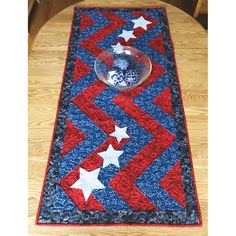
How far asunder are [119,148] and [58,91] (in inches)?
18.5

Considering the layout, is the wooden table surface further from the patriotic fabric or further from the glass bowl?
the glass bowl

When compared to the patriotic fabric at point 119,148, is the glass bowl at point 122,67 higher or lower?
higher

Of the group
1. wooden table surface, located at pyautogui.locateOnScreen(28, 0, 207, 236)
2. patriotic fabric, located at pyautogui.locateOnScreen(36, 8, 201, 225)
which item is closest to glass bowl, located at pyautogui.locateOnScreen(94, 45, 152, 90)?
patriotic fabric, located at pyautogui.locateOnScreen(36, 8, 201, 225)

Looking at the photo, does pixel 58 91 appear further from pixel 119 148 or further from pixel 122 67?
pixel 119 148

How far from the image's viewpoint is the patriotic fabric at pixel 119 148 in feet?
4.75

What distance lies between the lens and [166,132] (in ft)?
5.53

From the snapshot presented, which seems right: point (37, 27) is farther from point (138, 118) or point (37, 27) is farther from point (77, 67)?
point (138, 118)

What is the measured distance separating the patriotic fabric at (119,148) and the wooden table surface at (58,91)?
32 mm

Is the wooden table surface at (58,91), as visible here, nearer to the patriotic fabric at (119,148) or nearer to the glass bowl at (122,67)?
the patriotic fabric at (119,148)

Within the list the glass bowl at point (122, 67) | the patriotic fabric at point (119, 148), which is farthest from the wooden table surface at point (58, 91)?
the glass bowl at point (122, 67)

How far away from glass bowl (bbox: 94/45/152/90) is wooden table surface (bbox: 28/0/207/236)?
0.64ft

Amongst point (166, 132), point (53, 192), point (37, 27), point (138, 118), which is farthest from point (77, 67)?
point (37, 27)

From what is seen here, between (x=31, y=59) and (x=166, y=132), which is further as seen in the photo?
(x=31, y=59)
